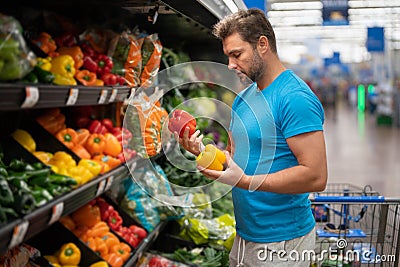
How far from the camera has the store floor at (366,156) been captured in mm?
8400

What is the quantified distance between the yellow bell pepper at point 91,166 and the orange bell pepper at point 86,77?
0.38 meters

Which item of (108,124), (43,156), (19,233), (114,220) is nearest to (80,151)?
(43,156)

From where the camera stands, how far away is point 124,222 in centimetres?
358

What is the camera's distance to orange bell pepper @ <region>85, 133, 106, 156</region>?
3.11 m

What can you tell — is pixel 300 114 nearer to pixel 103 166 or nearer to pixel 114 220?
pixel 103 166

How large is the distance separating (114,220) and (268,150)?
1.50m

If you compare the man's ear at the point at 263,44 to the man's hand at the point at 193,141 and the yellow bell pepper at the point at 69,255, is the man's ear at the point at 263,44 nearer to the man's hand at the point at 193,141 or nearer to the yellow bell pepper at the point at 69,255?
the man's hand at the point at 193,141

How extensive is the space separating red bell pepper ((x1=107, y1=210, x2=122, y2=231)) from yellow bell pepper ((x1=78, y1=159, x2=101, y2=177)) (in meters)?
0.72

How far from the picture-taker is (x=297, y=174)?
2123mm

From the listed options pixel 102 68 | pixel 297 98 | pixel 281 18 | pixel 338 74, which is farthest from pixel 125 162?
pixel 338 74

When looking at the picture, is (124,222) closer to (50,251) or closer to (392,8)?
(50,251)

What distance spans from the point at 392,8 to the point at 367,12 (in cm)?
149

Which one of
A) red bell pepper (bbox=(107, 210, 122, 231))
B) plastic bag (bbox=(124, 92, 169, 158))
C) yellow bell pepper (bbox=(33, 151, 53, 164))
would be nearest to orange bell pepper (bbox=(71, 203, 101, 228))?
red bell pepper (bbox=(107, 210, 122, 231))

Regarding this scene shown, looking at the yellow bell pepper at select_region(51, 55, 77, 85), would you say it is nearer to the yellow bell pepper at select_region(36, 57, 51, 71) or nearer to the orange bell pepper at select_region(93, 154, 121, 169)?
the yellow bell pepper at select_region(36, 57, 51, 71)
